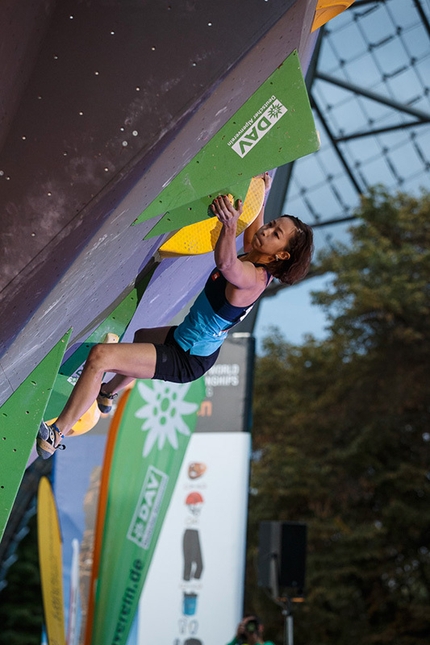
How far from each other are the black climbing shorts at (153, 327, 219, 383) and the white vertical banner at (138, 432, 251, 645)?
486 cm

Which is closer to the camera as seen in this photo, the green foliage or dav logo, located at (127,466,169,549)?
dav logo, located at (127,466,169,549)

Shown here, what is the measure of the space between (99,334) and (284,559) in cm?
539

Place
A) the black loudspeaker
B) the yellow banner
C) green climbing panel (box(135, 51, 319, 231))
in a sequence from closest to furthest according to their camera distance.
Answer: green climbing panel (box(135, 51, 319, 231)), the yellow banner, the black loudspeaker

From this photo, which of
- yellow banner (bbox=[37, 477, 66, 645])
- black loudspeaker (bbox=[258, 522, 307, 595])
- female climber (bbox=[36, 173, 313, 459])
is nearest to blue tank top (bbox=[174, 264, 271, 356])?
female climber (bbox=[36, 173, 313, 459])

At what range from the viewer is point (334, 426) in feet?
55.7

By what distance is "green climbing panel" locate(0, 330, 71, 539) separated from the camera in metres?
3.25

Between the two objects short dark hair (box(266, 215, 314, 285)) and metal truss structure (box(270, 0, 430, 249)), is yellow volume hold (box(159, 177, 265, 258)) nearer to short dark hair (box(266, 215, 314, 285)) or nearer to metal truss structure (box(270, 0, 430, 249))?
short dark hair (box(266, 215, 314, 285))

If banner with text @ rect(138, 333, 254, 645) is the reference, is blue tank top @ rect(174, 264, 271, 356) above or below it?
above

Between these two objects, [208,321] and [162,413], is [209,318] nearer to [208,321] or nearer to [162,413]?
[208,321]

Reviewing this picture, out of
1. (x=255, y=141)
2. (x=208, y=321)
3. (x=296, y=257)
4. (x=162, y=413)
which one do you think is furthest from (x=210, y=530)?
(x=255, y=141)

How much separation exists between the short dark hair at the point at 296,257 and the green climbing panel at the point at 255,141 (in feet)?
0.99

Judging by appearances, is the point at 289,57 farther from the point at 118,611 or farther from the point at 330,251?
the point at 330,251

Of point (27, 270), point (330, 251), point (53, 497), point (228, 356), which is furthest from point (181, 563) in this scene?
point (330, 251)

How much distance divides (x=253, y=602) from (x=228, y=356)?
9547 mm
